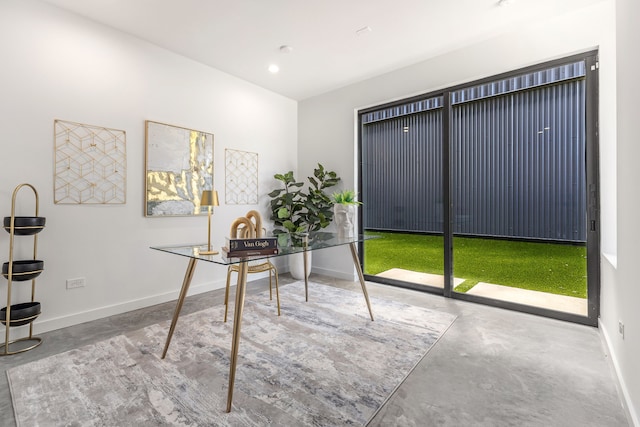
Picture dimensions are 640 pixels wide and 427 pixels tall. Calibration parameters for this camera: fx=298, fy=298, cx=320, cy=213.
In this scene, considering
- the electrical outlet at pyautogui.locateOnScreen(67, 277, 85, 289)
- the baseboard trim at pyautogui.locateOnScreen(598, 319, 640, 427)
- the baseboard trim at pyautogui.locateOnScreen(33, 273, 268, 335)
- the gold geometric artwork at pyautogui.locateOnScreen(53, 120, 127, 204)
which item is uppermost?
the gold geometric artwork at pyautogui.locateOnScreen(53, 120, 127, 204)

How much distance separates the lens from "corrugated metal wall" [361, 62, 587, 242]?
2.78 m

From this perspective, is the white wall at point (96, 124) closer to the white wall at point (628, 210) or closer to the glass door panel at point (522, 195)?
the glass door panel at point (522, 195)

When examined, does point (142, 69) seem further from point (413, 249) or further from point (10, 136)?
point (413, 249)

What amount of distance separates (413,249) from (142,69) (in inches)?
149

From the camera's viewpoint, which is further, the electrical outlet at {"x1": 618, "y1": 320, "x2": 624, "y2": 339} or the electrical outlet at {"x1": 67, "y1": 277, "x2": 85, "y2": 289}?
the electrical outlet at {"x1": 67, "y1": 277, "x2": 85, "y2": 289}

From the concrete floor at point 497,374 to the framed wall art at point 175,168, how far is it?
1.15 metres

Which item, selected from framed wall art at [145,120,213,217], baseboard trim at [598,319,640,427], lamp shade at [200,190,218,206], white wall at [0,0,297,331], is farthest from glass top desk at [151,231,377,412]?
baseboard trim at [598,319,640,427]

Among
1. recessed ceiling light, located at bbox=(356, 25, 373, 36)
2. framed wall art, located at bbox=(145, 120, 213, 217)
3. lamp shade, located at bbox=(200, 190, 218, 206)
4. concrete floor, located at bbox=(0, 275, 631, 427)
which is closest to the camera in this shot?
concrete floor, located at bbox=(0, 275, 631, 427)

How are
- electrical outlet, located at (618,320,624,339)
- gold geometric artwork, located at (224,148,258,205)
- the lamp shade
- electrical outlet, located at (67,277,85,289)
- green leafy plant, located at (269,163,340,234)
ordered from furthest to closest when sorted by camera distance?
green leafy plant, located at (269,163,340,234)
gold geometric artwork, located at (224,148,258,205)
electrical outlet, located at (67,277,85,289)
the lamp shade
electrical outlet, located at (618,320,624,339)

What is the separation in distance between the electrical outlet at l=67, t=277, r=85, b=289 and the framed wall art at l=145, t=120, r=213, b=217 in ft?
2.71

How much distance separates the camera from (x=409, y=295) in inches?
141

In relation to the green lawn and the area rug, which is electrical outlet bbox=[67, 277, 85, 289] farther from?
the green lawn

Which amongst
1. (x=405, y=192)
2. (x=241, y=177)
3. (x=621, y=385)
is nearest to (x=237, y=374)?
(x=621, y=385)

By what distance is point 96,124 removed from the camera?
2.81 meters
